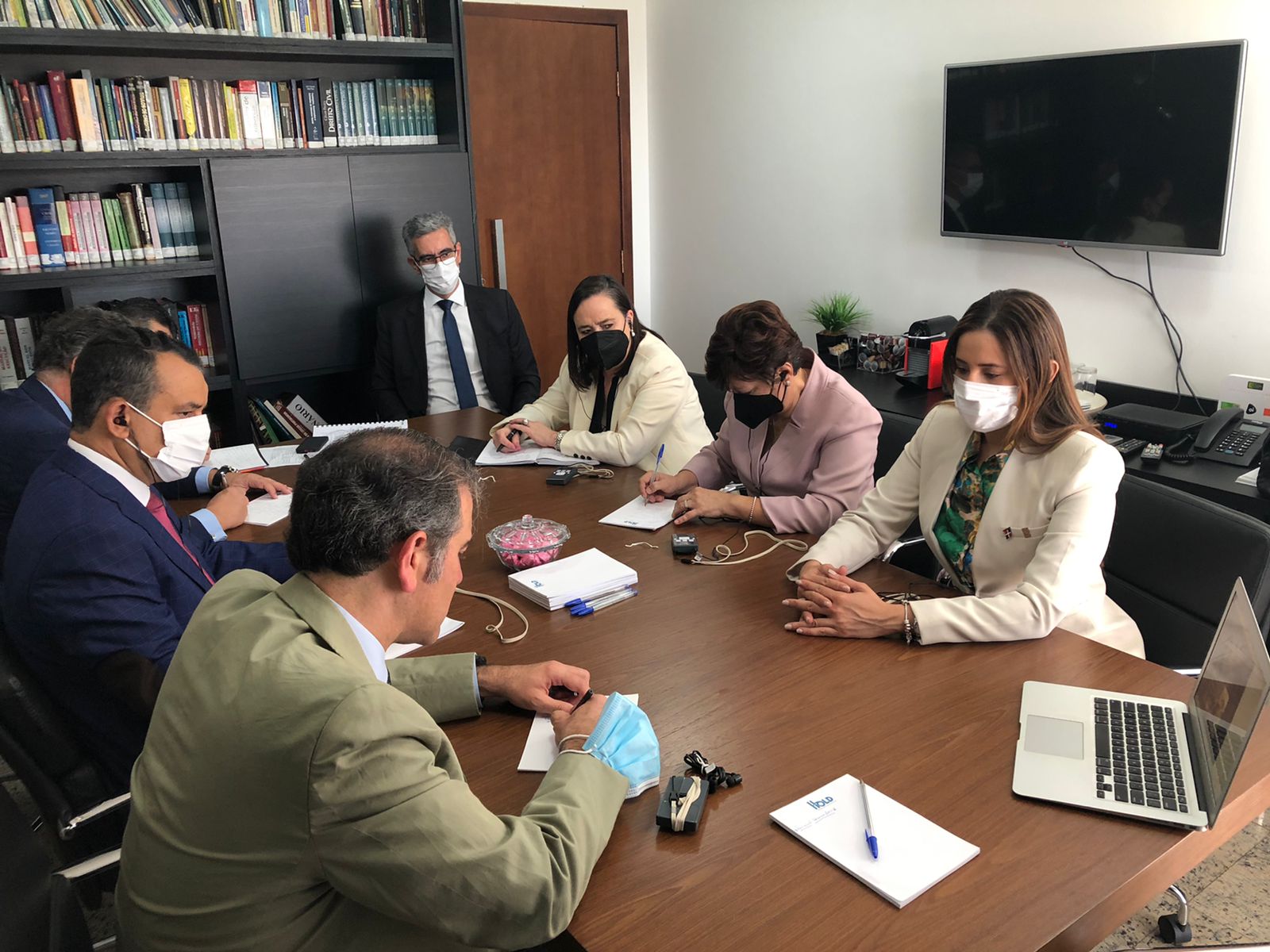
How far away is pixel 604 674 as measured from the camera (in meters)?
1.70

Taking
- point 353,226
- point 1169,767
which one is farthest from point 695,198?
point 1169,767

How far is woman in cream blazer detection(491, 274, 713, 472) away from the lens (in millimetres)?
3018

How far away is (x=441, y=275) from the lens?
4051mm

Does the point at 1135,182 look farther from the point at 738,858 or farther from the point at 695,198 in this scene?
the point at 738,858

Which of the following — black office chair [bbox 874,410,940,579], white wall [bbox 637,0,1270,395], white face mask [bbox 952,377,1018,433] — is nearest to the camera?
white face mask [bbox 952,377,1018,433]

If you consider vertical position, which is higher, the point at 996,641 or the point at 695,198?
the point at 695,198

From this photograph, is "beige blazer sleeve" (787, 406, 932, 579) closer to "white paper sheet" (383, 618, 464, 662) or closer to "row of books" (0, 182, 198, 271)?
"white paper sheet" (383, 618, 464, 662)

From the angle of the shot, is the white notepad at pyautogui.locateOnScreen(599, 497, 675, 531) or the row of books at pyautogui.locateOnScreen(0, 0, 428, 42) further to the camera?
the row of books at pyautogui.locateOnScreen(0, 0, 428, 42)

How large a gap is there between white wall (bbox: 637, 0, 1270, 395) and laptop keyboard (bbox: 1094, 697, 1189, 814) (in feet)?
8.12

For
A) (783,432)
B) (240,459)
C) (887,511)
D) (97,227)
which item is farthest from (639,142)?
(887,511)

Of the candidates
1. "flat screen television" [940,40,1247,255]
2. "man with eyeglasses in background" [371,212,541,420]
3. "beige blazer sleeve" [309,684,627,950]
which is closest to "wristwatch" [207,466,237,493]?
"man with eyeglasses in background" [371,212,541,420]

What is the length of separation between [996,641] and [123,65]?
399cm

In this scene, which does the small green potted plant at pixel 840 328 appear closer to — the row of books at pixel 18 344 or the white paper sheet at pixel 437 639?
the row of books at pixel 18 344

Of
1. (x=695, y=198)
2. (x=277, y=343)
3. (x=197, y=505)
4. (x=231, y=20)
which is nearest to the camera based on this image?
(x=197, y=505)
